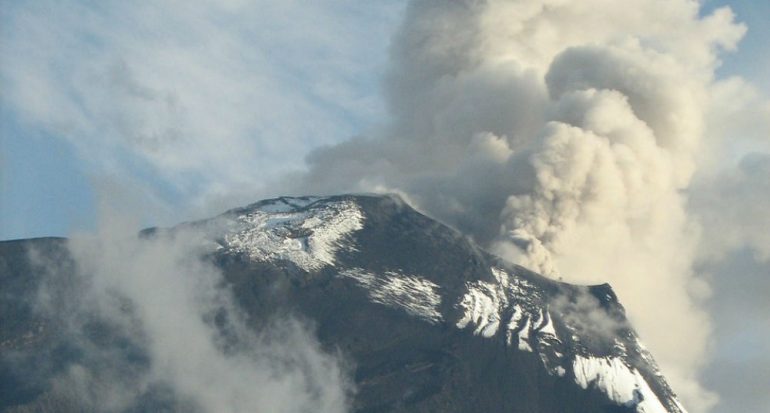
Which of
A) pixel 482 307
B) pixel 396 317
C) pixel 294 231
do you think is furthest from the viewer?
pixel 294 231

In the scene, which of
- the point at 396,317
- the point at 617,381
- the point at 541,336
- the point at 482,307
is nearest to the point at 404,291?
the point at 396,317

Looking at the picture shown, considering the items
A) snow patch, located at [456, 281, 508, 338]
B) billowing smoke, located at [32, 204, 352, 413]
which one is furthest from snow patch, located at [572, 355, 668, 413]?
billowing smoke, located at [32, 204, 352, 413]

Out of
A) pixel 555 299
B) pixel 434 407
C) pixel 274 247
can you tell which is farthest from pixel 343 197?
pixel 434 407

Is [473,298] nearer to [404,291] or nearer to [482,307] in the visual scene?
[482,307]

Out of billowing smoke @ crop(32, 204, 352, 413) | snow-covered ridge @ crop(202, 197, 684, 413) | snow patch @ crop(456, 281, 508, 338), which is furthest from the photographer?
snow patch @ crop(456, 281, 508, 338)

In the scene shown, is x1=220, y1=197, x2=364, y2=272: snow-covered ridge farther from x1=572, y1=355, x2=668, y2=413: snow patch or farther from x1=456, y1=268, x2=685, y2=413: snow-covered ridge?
x1=572, y1=355, x2=668, y2=413: snow patch

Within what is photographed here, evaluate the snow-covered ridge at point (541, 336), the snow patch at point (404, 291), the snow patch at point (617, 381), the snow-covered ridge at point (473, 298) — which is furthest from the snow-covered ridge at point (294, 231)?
the snow patch at point (617, 381)
